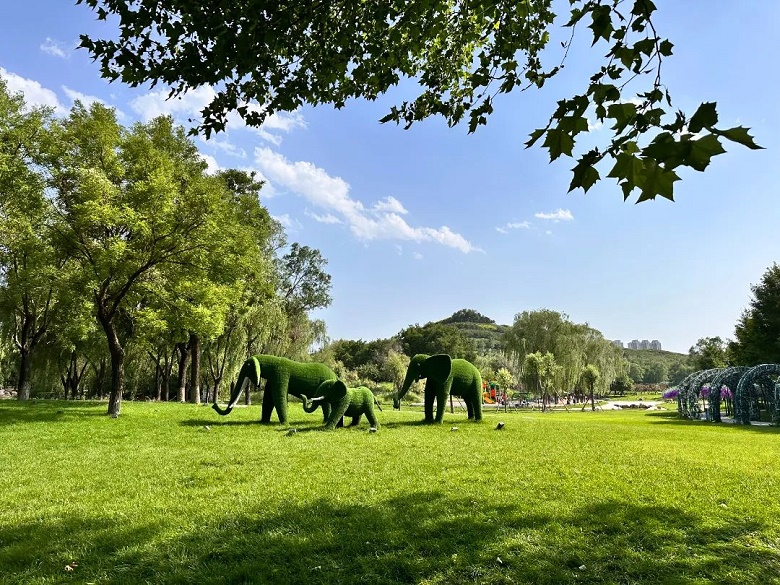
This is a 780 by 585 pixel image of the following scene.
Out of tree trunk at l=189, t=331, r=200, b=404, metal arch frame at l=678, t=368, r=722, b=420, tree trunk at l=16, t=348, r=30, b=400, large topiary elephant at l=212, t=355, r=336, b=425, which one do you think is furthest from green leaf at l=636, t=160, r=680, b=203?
metal arch frame at l=678, t=368, r=722, b=420

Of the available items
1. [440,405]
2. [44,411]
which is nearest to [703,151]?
[440,405]

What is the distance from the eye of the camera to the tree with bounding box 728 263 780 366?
2922 cm

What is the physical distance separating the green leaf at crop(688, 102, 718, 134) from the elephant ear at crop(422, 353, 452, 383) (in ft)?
43.8

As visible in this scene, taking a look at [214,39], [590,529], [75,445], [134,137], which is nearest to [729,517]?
[590,529]

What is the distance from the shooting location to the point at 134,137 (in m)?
15.9

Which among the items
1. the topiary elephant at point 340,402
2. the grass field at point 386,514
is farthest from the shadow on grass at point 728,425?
the topiary elephant at point 340,402

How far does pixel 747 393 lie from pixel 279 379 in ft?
74.9

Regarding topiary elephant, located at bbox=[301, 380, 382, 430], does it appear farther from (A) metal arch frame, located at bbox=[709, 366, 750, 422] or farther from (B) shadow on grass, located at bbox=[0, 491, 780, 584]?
(A) metal arch frame, located at bbox=[709, 366, 750, 422]

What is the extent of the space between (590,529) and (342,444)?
6272 millimetres

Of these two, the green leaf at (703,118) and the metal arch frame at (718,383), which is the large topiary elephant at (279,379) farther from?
the metal arch frame at (718,383)

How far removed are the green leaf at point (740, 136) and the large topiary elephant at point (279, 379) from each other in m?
12.4

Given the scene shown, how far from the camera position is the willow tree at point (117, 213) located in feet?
45.0

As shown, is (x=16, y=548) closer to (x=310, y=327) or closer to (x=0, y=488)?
(x=0, y=488)

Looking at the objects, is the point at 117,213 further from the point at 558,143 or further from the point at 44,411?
the point at 558,143
